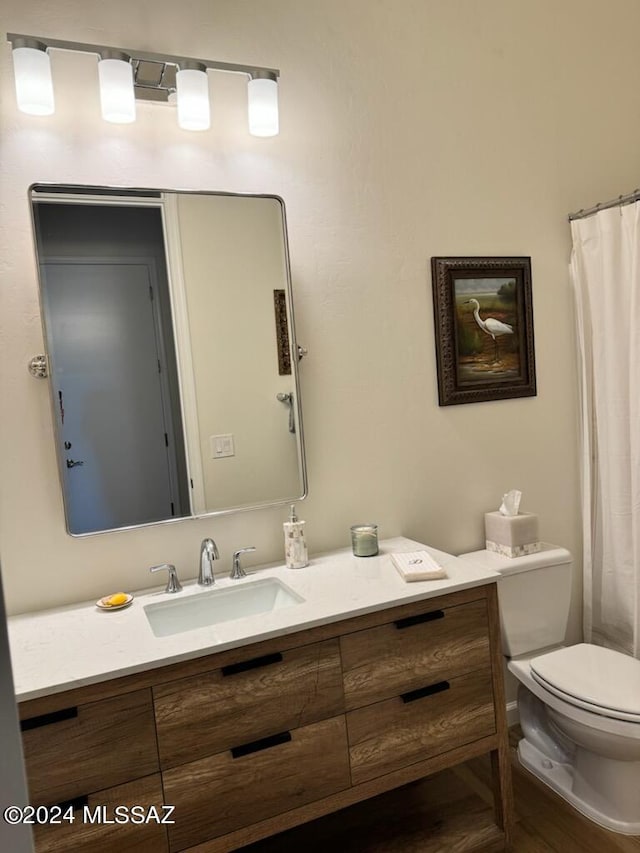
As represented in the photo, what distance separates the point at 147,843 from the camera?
4.44ft

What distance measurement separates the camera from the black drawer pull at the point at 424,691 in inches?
65.0

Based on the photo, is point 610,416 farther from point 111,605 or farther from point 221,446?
point 111,605

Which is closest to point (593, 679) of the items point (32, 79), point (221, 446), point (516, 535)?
point (516, 535)

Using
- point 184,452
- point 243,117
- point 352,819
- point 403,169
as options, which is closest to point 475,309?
point 403,169

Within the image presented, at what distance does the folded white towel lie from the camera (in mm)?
1728

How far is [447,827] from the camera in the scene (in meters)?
1.87

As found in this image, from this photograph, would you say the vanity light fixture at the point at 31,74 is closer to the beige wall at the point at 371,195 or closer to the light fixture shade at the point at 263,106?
the beige wall at the point at 371,195

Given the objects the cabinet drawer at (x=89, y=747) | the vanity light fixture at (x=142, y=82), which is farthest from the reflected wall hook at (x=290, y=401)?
the cabinet drawer at (x=89, y=747)

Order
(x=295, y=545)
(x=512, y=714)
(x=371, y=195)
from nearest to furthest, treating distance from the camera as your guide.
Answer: (x=295, y=545), (x=371, y=195), (x=512, y=714)

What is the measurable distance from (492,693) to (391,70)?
2052mm

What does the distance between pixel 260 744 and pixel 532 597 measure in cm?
114

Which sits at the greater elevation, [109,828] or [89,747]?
[89,747]

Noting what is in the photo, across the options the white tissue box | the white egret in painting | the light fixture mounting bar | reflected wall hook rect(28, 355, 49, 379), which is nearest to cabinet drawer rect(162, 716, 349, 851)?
the white tissue box

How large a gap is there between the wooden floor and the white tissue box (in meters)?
0.78
